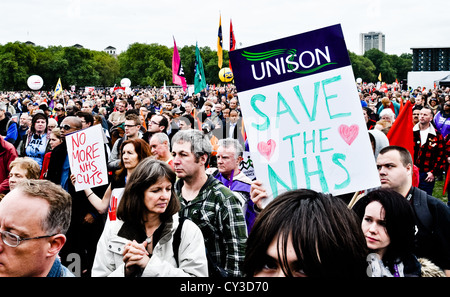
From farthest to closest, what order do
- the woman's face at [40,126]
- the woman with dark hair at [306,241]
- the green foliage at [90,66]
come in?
1. the green foliage at [90,66]
2. the woman's face at [40,126]
3. the woman with dark hair at [306,241]

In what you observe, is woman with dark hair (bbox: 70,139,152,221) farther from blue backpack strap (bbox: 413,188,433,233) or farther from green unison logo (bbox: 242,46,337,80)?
blue backpack strap (bbox: 413,188,433,233)

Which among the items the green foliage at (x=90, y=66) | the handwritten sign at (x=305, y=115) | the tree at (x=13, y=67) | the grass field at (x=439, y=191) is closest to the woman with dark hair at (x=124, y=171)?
the handwritten sign at (x=305, y=115)

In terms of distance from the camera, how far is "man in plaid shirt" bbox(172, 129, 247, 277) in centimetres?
301

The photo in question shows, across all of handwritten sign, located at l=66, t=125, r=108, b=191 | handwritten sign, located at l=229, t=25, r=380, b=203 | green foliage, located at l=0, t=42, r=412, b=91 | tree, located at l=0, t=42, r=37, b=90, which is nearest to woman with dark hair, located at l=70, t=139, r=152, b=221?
handwritten sign, located at l=66, t=125, r=108, b=191

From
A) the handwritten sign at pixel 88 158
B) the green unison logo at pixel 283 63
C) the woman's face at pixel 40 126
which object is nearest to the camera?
the green unison logo at pixel 283 63

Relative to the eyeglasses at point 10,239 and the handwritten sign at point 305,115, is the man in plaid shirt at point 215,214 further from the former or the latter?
the eyeglasses at point 10,239

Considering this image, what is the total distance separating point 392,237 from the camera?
95.3 inches

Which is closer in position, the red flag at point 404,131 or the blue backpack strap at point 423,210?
the blue backpack strap at point 423,210

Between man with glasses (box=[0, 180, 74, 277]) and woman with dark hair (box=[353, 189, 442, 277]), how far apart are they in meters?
1.54

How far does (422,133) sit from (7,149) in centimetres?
616

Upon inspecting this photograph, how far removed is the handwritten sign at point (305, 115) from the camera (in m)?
2.51

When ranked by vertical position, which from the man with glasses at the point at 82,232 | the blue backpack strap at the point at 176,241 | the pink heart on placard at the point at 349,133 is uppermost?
the pink heart on placard at the point at 349,133

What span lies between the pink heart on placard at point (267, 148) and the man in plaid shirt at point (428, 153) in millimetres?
5218

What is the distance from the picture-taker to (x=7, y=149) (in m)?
5.66
